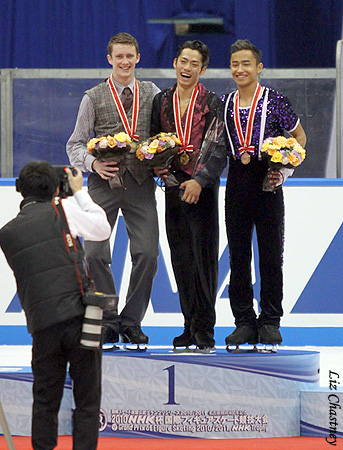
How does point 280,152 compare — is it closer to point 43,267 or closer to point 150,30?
point 43,267

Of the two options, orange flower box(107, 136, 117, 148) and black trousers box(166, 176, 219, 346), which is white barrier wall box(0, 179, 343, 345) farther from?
orange flower box(107, 136, 117, 148)

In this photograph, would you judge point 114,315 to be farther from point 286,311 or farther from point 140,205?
point 286,311

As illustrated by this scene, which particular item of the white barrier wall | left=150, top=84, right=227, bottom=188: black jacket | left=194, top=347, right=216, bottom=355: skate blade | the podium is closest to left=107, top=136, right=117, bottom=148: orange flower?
left=150, top=84, right=227, bottom=188: black jacket

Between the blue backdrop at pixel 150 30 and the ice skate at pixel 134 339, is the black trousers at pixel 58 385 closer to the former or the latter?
the ice skate at pixel 134 339

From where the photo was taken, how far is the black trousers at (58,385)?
14.6 feet

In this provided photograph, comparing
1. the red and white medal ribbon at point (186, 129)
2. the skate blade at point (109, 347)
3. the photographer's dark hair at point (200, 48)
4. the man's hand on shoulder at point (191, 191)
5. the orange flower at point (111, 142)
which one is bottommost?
Result: the skate blade at point (109, 347)

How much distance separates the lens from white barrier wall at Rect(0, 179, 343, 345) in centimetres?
780

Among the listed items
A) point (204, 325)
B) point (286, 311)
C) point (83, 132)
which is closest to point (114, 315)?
point (204, 325)

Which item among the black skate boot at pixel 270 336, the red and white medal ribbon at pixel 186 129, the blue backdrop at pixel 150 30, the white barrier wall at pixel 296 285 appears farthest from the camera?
the blue backdrop at pixel 150 30

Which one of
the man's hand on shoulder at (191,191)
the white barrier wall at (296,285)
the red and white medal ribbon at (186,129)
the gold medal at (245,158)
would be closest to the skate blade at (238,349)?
the man's hand on shoulder at (191,191)

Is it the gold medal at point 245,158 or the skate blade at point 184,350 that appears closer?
the gold medal at point 245,158

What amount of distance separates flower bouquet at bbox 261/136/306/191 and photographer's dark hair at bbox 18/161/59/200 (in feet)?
4.57

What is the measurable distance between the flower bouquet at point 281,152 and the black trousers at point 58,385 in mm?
1586

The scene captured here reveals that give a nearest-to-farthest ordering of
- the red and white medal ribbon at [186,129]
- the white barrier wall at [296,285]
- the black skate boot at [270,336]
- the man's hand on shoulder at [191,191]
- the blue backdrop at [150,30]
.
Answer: the man's hand on shoulder at [191,191] → the red and white medal ribbon at [186,129] → the black skate boot at [270,336] → the white barrier wall at [296,285] → the blue backdrop at [150,30]
